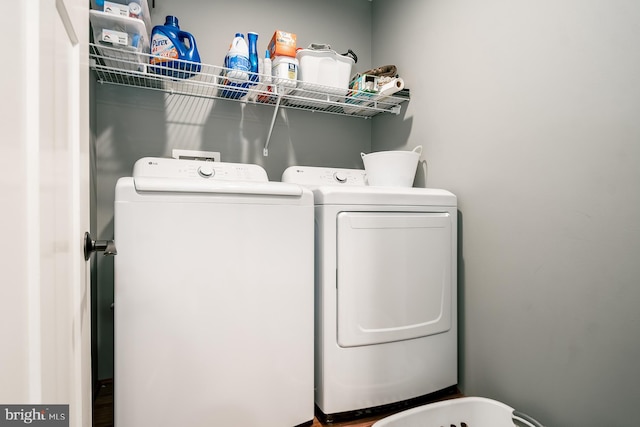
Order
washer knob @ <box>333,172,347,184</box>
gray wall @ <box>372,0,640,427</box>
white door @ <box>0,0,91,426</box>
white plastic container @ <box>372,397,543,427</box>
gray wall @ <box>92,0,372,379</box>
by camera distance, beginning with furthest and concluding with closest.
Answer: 1. washer knob @ <box>333,172,347,184</box>
2. gray wall @ <box>92,0,372,379</box>
3. white plastic container @ <box>372,397,543,427</box>
4. gray wall @ <box>372,0,640,427</box>
5. white door @ <box>0,0,91,426</box>

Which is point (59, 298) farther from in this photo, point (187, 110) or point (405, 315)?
point (187, 110)

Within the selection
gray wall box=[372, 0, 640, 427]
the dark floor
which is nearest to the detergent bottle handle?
gray wall box=[372, 0, 640, 427]

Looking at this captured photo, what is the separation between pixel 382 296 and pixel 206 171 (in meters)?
0.91

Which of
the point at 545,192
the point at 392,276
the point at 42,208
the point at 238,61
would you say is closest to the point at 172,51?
the point at 238,61

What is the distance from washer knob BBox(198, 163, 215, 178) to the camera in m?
1.45

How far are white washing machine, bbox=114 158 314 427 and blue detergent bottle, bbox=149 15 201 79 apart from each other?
2.07 feet

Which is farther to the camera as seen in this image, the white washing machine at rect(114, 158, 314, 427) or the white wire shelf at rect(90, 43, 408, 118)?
the white wire shelf at rect(90, 43, 408, 118)

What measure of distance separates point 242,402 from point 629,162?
56.7 inches

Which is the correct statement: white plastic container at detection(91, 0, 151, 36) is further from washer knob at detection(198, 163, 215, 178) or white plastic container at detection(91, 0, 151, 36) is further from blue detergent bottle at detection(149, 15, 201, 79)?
washer knob at detection(198, 163, 215, 178)

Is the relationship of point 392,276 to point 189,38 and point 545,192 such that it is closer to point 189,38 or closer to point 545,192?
point 545,192

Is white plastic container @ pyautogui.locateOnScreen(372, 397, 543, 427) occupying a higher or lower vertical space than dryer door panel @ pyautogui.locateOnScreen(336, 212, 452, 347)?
lower

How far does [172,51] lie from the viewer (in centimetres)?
142

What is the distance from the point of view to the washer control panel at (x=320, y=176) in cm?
173

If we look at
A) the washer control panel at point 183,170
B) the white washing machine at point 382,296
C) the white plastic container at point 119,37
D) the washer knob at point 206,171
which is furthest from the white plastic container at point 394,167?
the white plastic container at point 119,37
